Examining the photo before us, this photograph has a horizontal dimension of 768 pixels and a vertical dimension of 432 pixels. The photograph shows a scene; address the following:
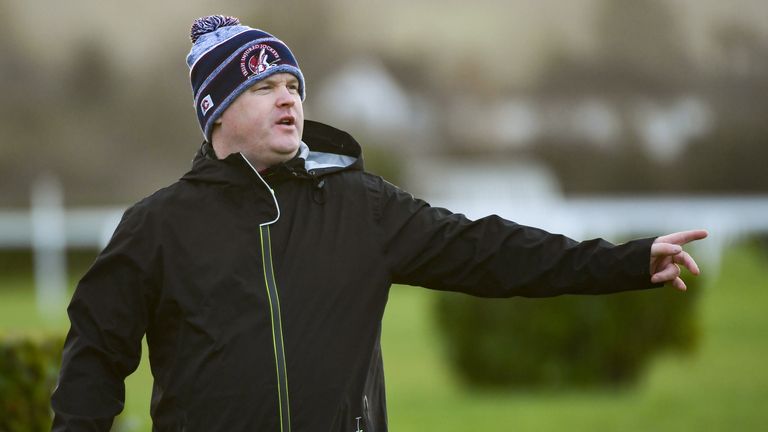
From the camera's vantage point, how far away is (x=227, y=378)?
2.95 meters

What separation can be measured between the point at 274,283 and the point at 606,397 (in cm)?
682

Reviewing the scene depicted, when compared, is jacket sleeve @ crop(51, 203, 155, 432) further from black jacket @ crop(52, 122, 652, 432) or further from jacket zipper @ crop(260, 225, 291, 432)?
jacket zipper @ crop(260, 225, 291, 432)

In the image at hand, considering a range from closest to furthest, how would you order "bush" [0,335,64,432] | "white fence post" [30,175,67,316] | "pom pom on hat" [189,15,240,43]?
"pom pom on hat" [189,15,240,43] < "bush" [0,335,64,432] < "white fence post" [30,175,67,316]

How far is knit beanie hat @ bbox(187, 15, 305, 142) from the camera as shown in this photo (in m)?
3.20

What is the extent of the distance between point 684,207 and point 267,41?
870 inches

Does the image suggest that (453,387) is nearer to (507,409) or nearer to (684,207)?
(507,409)

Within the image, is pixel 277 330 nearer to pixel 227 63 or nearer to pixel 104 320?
pixel 104 320

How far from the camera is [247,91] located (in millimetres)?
3211

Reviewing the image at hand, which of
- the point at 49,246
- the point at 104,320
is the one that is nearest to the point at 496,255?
the point at 104,320

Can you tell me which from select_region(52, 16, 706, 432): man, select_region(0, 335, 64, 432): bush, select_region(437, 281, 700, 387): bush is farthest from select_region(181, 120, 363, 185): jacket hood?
select_region(437, 281, 700, 387): bush

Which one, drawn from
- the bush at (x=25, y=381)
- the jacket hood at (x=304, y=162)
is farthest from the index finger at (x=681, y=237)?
the bush at (x=25, y=381)

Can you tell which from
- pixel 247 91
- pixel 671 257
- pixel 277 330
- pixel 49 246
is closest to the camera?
pixel 277 330

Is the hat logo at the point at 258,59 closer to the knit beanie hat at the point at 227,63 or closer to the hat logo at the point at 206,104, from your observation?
the knit beanie hat at the point at 227,63

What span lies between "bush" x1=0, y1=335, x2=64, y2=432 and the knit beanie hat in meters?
2.30
